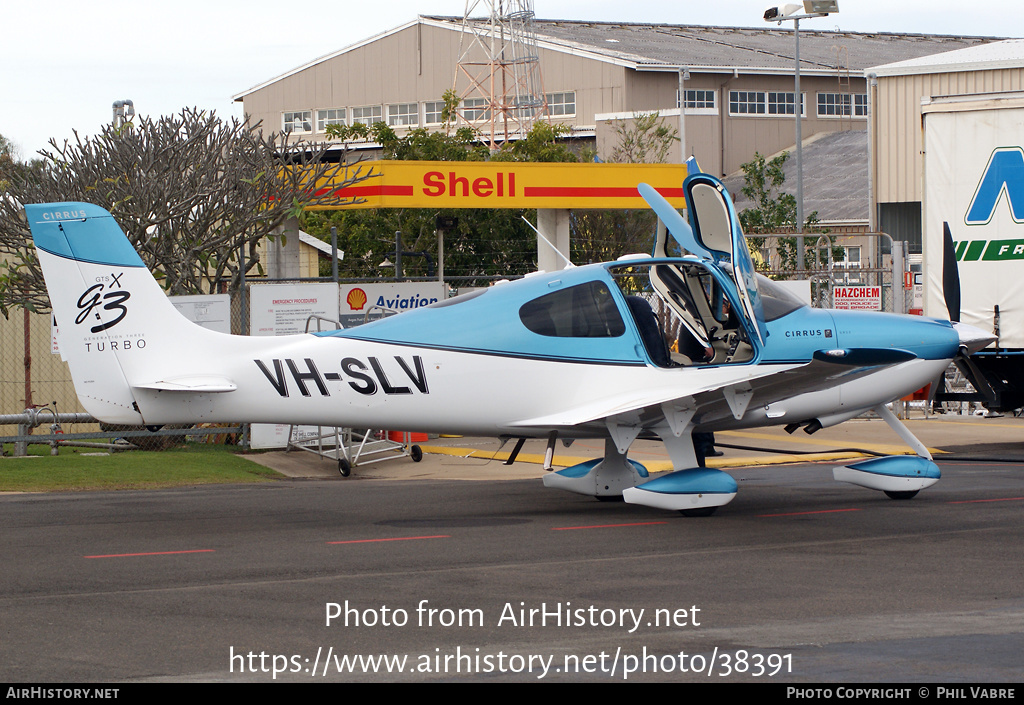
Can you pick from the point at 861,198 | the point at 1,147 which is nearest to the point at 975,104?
the point at 861,198

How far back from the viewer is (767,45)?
6819 centimetres

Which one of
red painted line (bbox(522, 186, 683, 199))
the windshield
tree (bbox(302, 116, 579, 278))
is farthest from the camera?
tree (bbox(302, 116, 579, 278))

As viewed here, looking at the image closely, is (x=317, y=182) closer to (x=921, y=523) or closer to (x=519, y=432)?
(x=519, y=432)

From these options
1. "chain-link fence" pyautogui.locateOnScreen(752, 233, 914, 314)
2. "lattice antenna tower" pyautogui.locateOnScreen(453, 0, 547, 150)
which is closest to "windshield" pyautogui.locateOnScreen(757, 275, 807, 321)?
"chain-link fence" pyautogui.locateOnScreen(752, 233, 914, 314)

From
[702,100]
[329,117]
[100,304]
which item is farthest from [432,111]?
[100,304]

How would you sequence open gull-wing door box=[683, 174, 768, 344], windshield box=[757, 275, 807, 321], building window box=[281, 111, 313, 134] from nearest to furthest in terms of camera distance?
open gull-wing door box=[683, 174, 768, 344] → windshield box=[757, 275, 807, 321] → building window box=[281, 111, 313, 134]

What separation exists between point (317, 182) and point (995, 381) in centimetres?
1049

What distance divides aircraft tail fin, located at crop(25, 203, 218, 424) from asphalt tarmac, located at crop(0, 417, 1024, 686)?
127 cm

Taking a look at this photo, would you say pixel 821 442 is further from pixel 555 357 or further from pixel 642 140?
pixel 642 140

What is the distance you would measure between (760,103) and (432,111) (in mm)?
16540

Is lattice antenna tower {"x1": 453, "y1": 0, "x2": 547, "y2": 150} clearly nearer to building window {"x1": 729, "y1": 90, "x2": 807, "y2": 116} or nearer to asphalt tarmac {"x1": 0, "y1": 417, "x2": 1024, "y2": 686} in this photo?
building window {"x1": 729, "y1": 90, "x2": 807, "y2": 116}

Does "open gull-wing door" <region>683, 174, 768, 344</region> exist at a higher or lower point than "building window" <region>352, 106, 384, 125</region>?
lower

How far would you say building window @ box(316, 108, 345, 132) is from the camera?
6606cm

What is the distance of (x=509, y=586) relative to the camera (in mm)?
8305
